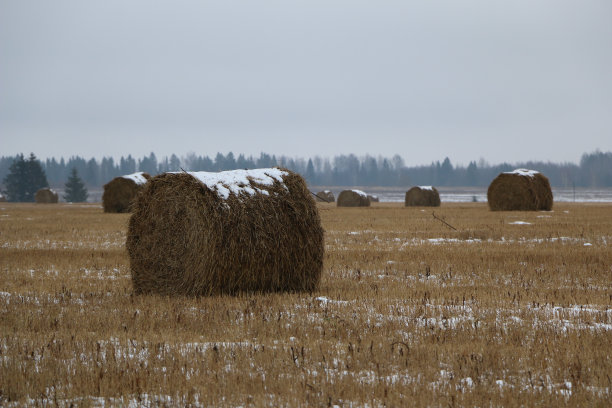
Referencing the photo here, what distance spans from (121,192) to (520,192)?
19366 millimetres

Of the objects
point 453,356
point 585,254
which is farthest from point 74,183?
point 453,356

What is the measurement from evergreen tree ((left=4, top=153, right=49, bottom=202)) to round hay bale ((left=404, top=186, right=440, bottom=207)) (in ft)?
222

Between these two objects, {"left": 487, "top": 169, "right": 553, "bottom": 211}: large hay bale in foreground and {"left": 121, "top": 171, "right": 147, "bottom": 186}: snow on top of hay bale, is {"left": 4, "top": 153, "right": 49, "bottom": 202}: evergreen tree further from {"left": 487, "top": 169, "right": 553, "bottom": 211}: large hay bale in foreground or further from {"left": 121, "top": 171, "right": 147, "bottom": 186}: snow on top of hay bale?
{"left": 487, "top": 169, "right": 553, "bottom": 211}: large hay bale in foreground

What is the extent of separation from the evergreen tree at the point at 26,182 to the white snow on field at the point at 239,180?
94.3m

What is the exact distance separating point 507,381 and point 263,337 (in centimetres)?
264

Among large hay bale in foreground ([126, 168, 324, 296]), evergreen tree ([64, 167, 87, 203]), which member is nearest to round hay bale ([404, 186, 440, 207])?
large hay bale in foreground ([126, 168, 324, 296])

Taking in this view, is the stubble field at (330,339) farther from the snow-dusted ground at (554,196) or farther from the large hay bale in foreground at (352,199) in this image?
the snow-dusted ground at (554,196)

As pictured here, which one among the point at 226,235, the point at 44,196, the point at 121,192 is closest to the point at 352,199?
the point at 121,192

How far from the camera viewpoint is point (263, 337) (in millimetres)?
7691

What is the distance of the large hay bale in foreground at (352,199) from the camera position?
5003cm

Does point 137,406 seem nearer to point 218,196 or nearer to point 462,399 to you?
point 462,399

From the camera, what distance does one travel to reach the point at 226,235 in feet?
34.4

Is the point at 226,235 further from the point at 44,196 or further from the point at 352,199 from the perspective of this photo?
the point at 44,196

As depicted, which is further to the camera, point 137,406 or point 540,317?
point 540,317
